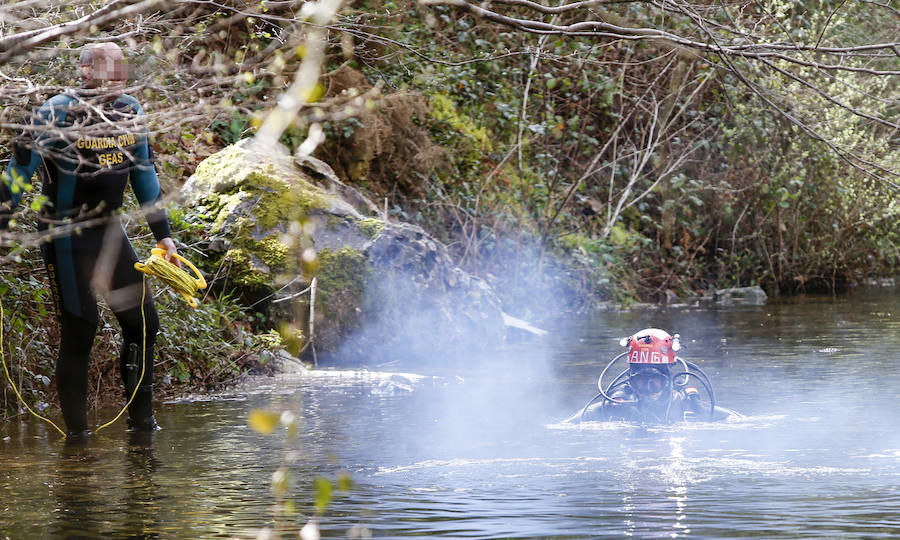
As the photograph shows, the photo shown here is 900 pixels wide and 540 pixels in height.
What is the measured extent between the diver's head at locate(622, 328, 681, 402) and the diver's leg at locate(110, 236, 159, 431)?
3.43m

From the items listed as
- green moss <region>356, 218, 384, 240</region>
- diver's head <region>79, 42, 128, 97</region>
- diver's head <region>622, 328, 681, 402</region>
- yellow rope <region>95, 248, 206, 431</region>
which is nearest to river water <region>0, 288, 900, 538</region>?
diver's head <region>622, 328, 681, 402</region>

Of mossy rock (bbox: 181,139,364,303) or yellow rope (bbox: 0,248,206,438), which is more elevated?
mossy rock (bbox: 181,139,364,303)

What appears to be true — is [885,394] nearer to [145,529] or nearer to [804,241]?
[145,529]

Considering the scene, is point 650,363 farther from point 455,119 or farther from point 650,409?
point 455,119

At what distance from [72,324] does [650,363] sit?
420 centimetres

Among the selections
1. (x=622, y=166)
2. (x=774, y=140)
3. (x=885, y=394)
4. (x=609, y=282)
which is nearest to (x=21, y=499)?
(x=885, y=394)

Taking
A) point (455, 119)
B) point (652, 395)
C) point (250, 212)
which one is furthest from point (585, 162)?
point (652, 395)

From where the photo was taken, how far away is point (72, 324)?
24.7 ft

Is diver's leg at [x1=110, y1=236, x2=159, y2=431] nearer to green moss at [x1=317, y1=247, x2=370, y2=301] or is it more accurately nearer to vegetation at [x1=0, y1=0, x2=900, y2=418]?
vegetation at [x1=0, y1=0, x2=900, y2=418]

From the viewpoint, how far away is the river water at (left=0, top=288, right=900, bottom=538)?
219 inches

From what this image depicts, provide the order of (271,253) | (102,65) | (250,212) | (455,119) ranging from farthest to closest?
(455,119), (250,212), (271,253), (102,65)

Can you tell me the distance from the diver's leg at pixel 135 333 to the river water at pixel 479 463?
0.66 feet

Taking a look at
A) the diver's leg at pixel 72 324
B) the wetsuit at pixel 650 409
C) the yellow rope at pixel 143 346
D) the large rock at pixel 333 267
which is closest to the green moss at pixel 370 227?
the large rock at pixel 333 267

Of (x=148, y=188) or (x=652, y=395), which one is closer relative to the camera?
(x=148, y=188)
